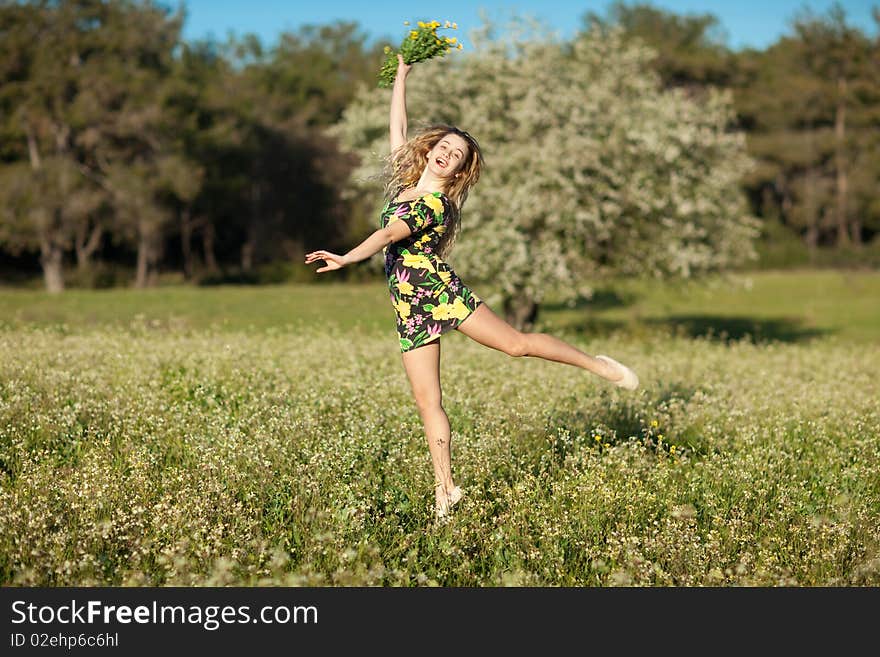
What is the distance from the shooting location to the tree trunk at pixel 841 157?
73.4 meters

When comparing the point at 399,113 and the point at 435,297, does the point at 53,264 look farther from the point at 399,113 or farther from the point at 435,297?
the point at 435,297

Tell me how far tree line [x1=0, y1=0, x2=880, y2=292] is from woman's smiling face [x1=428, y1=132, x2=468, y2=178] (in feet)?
53.2

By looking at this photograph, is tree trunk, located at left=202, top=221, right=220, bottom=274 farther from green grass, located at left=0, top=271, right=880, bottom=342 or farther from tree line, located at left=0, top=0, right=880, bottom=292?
green grass, located at left=0, top=271, right=880, bottom=342

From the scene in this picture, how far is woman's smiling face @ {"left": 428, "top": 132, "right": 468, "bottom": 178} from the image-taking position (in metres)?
6.68

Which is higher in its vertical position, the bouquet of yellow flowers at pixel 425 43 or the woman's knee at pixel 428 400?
the bouquet of yellow flowers at pixel 425 43

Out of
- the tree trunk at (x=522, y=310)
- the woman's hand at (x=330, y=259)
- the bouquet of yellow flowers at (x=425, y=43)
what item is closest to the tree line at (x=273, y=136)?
the tree trunk at (x=522, y=310)

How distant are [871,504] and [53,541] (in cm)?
573

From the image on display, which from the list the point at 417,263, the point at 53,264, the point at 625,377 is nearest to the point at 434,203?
the point at 417,263

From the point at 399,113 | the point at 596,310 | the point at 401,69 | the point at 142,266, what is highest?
the point at 401,69

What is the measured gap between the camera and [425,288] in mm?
6562

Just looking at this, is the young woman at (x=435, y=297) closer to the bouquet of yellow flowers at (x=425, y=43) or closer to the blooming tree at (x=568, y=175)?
the bouquet of yellow flowers at (x=425, y=43)

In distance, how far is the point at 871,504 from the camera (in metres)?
7.11

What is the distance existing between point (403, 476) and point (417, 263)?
1.71 m

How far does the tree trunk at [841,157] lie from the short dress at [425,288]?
74578 mm
